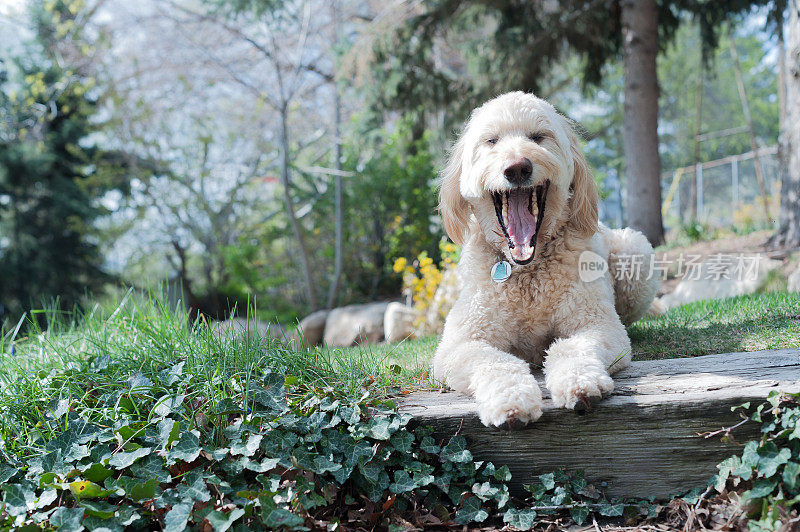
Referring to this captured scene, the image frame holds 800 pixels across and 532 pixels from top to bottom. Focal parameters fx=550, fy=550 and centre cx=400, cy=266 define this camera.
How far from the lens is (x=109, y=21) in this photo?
10.4 metres

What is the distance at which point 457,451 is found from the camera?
7.98ft

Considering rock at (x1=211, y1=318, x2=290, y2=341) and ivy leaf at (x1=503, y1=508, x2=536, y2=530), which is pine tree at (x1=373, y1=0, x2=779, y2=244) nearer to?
rock at (x1=211, y1=318, x2=290, y2=341)

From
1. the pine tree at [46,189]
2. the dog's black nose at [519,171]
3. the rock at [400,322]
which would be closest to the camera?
the dog's black nose at [519,171]

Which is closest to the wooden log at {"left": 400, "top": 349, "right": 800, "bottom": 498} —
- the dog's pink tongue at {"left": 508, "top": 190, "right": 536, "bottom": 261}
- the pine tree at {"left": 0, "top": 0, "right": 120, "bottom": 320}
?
the dog's pink tongue at {"left": 508, "top": 190, "right": 536, "bottom": 261}

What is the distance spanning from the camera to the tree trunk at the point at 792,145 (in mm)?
5938

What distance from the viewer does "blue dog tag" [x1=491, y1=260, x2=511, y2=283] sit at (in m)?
2.94

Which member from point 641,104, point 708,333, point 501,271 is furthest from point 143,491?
point 641,104

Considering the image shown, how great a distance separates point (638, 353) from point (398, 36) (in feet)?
20.1

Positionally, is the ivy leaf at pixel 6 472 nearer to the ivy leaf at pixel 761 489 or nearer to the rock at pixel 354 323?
the ivy leaf at pixel 761 489

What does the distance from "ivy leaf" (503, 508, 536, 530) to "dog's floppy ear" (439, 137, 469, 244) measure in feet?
5.05

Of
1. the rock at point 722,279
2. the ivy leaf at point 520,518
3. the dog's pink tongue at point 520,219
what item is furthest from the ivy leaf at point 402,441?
the rock at point 722,279

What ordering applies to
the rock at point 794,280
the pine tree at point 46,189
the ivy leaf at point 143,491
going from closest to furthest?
the ivy leaf at point 143,491 < the rock at point 794,280 < the pine tree at point 46,189

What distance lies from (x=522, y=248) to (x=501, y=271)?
0.19 m

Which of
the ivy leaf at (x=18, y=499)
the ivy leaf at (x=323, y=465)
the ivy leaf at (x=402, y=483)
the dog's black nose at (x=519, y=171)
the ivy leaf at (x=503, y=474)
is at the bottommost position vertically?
the ivy leaf at (x=503, y=474)
